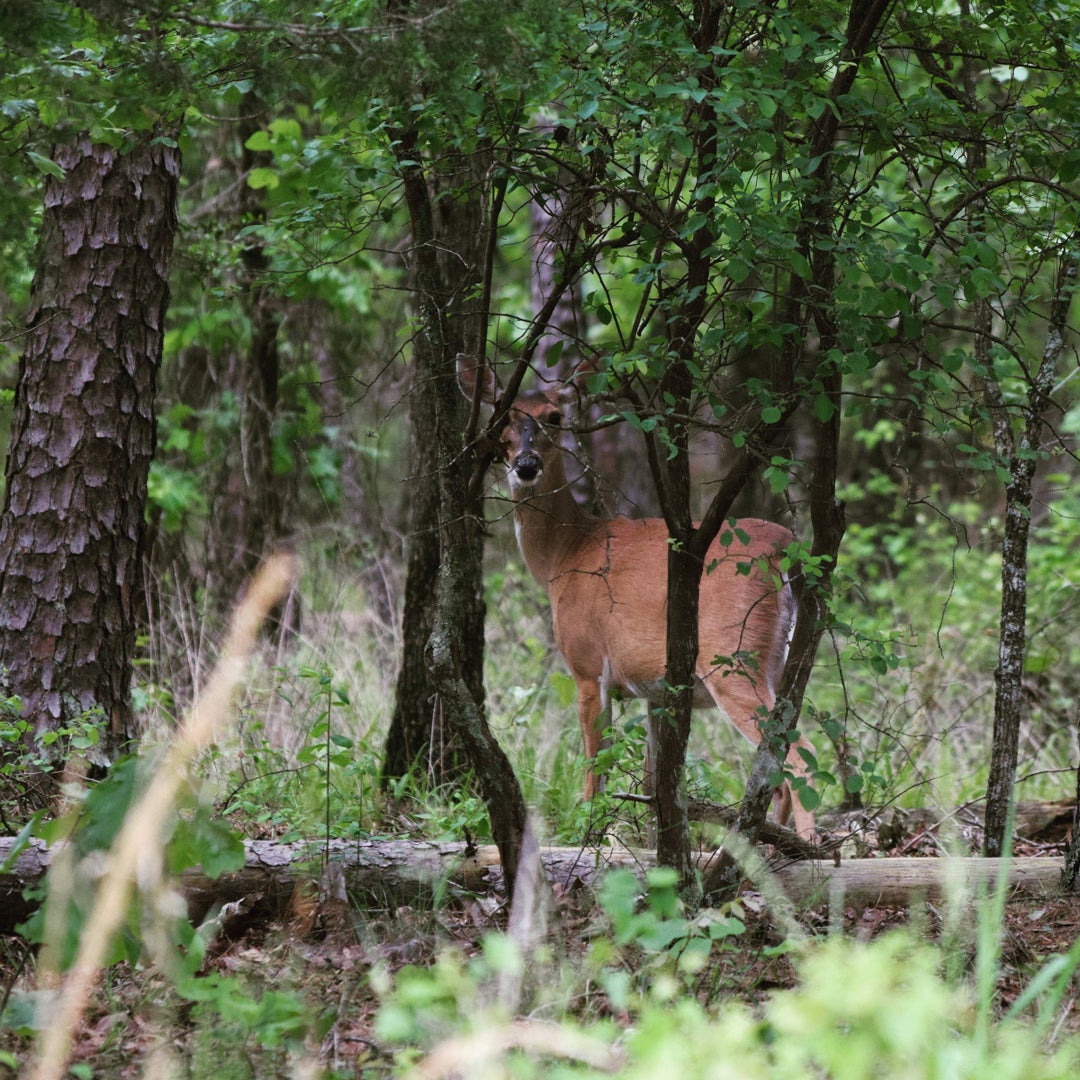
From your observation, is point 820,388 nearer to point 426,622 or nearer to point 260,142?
point 426,622

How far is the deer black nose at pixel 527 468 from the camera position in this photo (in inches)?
249

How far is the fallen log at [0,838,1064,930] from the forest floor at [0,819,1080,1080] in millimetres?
63

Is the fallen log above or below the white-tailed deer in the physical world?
below

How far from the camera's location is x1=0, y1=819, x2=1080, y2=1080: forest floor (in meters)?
2.88

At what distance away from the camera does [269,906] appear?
4.05m

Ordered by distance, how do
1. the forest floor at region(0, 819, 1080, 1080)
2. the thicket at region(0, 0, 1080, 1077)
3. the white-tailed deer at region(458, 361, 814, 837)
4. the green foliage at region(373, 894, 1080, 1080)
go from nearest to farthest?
1. the green foliage at region(373, 894, 1080, 1080)
2. the thicket at region(0, 0, 1080, 1077)
3. the forest floor at region(0, 819, 1080, 1080)
4. the white-tailed deer at region(458, 361, 814, 837)

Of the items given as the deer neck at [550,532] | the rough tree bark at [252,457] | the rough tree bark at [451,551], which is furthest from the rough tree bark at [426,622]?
the rough tree bark at [252,457]

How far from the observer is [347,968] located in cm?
359

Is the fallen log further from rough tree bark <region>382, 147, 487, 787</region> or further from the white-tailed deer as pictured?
the white-tailed deer

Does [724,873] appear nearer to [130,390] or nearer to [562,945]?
[562,945]

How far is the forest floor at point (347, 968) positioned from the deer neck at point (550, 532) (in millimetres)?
2983

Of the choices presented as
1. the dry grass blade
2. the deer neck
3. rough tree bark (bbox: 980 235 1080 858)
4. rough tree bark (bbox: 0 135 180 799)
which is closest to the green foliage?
the dry grass blade

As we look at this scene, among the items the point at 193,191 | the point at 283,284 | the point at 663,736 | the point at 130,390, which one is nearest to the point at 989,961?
the point at 663,736

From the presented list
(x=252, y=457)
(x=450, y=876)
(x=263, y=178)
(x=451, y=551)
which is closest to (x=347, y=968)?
(x=450, y=876)
